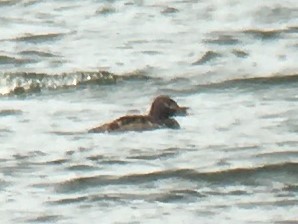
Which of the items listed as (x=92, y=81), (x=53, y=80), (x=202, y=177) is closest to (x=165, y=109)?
(x=202, y=177)

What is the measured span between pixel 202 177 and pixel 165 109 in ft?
6.31

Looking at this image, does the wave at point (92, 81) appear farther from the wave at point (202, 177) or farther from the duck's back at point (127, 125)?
the wave at point (202, 177)

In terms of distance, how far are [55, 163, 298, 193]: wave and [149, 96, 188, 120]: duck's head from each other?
5.52 feet

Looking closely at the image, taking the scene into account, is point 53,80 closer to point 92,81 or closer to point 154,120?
point 92,81

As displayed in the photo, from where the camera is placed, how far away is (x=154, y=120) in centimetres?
1462

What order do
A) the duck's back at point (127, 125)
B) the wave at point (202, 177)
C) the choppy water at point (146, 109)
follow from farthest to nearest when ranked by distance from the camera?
the duck's back at point (127, 125) < the wave at point (202, 177) < the choppy water at point (146, 109)

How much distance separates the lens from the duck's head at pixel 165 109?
48.1 ft

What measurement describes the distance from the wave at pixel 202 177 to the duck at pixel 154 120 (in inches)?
49.3

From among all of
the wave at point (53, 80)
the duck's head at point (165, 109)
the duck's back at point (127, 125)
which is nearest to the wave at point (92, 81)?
the wave at point (53, 80)

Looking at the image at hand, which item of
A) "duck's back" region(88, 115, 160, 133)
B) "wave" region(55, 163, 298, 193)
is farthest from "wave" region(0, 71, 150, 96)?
"wave" region(55, 163, 298, 193)

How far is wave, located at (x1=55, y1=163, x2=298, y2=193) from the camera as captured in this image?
12.6 m

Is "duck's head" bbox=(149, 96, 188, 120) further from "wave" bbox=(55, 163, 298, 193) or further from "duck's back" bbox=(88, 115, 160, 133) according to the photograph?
"wave" bbox=(55, 163, 298, 193)

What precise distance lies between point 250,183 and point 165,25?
729cm

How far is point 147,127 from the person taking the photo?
47.2 ft
